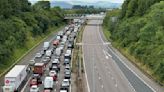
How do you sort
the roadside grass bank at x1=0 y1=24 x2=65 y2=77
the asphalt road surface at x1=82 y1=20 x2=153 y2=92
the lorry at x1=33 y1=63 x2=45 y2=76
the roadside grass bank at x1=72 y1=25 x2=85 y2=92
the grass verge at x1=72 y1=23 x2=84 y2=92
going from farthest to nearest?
the roadside grass bank at x1=0 y1=24 x2=65 y2=77
the lorry at x1=33 y1=63 x2=45 y2=76
the grass verge at x1=72 y1=23 x2=84 y2=92
the roadside grass bank at x1=72 y1=25 x2=85 y2=92
the asphalt road surface at x1=82 y1=20 x2=153 y2=92

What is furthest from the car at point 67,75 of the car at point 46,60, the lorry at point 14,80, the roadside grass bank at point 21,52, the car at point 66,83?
the car at point 46,60

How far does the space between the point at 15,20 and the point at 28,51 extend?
47.0 feet

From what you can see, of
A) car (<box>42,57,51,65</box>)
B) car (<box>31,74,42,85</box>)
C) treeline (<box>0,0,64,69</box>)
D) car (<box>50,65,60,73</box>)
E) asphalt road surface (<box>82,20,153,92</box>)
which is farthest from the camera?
treeline (<box>0,0,64,69</box>)

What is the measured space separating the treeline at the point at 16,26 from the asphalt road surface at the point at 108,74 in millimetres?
13455

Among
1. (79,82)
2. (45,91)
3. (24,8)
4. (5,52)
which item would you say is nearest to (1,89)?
(45,91)

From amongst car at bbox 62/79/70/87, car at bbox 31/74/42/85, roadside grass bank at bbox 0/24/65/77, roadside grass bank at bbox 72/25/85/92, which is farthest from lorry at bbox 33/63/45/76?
car at bbox 62/79/70/87

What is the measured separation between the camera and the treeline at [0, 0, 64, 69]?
250ft

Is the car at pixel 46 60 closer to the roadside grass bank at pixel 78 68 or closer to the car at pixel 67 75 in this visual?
the roadside grass bank at pixel 78 68

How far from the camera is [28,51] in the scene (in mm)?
90750

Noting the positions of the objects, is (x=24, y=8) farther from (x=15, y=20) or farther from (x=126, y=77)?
(x=126, y=77)

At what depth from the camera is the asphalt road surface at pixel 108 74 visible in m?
57.0

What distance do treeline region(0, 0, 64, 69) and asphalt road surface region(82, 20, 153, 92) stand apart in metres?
13.5

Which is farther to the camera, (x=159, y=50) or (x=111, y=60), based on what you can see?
(x=111, y=60)

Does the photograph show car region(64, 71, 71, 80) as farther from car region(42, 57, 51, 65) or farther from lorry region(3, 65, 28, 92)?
car region(42, 57, 51, 65)
